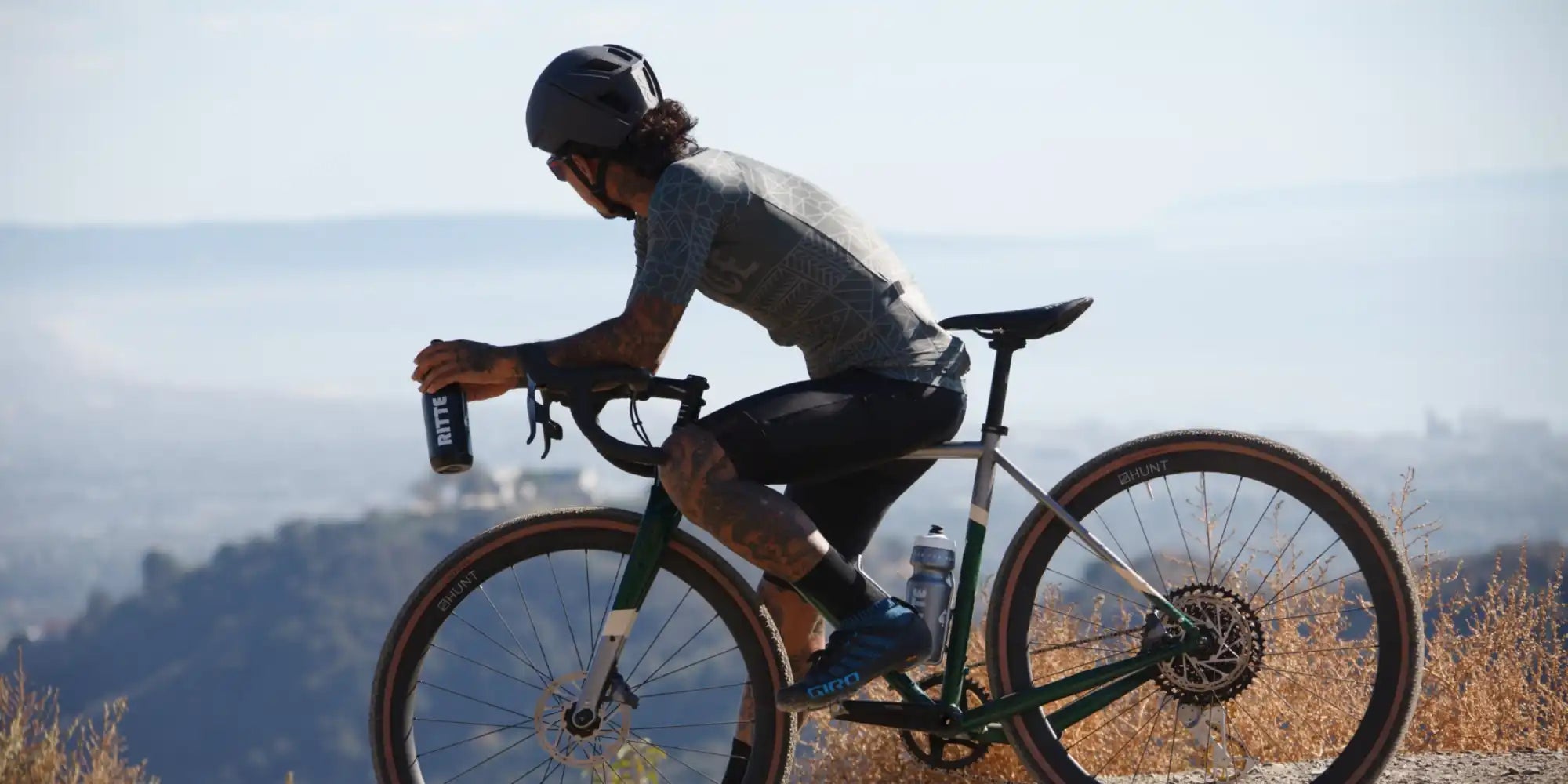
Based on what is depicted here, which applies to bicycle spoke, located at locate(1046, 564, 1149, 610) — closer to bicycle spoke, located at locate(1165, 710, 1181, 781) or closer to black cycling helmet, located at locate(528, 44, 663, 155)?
bicycle spoke, located at locate(1165, 710, 1181, 781)

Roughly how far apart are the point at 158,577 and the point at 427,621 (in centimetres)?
14039

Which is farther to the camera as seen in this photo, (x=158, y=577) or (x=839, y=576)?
(x=158, y=577)

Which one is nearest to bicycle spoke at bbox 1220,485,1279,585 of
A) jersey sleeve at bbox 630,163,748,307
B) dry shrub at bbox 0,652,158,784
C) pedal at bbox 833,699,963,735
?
pedal at bbox 833,699,963,735

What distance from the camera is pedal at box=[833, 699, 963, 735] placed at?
4555mm

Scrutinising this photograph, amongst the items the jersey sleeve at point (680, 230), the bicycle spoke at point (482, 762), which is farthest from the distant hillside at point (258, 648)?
the jersey sleeve at point (680, 230)

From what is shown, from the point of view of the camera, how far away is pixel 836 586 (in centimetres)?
439

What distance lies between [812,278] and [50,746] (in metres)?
3.65

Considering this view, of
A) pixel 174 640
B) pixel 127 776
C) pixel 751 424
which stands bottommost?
pixel 127 776

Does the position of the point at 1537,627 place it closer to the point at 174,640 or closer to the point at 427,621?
the point at 427,621

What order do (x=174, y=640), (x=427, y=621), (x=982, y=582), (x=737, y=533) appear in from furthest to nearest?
(x=174, y=640) → (x=982, y=582) → (x=427, y=621) → (x=737, y=533)

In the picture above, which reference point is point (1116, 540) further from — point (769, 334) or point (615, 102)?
point (615, 102)

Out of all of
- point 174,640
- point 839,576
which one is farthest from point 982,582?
point 174,640

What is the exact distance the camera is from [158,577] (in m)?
136

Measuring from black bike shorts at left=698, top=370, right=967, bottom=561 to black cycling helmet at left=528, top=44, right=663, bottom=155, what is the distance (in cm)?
80
